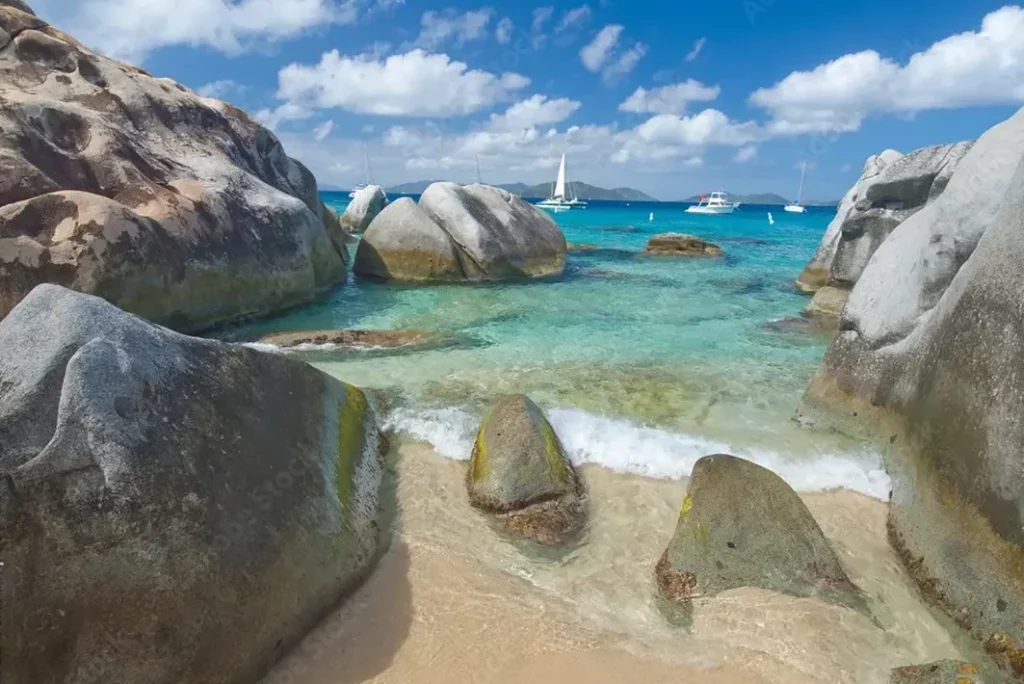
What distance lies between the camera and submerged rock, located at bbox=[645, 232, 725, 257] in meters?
26.2

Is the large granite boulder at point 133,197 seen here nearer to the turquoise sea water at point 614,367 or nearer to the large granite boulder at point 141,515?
the turquoise sea water at point 614,367

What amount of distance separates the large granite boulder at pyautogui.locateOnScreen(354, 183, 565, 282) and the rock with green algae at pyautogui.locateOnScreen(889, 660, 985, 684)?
14.6 metres

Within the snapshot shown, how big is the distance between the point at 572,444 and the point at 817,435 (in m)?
2.82

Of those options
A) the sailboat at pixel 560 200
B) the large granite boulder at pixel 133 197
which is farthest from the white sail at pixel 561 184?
the large granite boulder at pixel 133 197

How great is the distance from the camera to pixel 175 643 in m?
3.38

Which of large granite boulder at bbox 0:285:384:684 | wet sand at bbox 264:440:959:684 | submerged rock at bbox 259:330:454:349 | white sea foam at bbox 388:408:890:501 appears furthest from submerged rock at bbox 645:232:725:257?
large granite boulder at bbox 0:285:384:684

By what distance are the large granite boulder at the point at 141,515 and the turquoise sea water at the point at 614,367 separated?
8.81ft

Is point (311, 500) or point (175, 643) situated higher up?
point (311, 500)

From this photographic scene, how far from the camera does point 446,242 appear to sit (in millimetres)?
17516

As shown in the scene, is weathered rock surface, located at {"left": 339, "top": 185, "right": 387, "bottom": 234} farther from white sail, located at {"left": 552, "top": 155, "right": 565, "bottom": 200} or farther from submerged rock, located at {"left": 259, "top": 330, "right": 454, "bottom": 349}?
white sail, located at {"left": 552, "top": 155, "right": 565, "bottom": 200}

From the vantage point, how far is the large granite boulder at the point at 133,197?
9.38 m

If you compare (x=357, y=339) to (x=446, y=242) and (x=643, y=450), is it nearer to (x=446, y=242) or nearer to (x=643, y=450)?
(x=643, y=450)

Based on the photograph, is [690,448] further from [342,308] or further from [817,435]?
[342,308]

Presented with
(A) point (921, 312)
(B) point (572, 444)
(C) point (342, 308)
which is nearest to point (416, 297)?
(C) point (342, 308)
